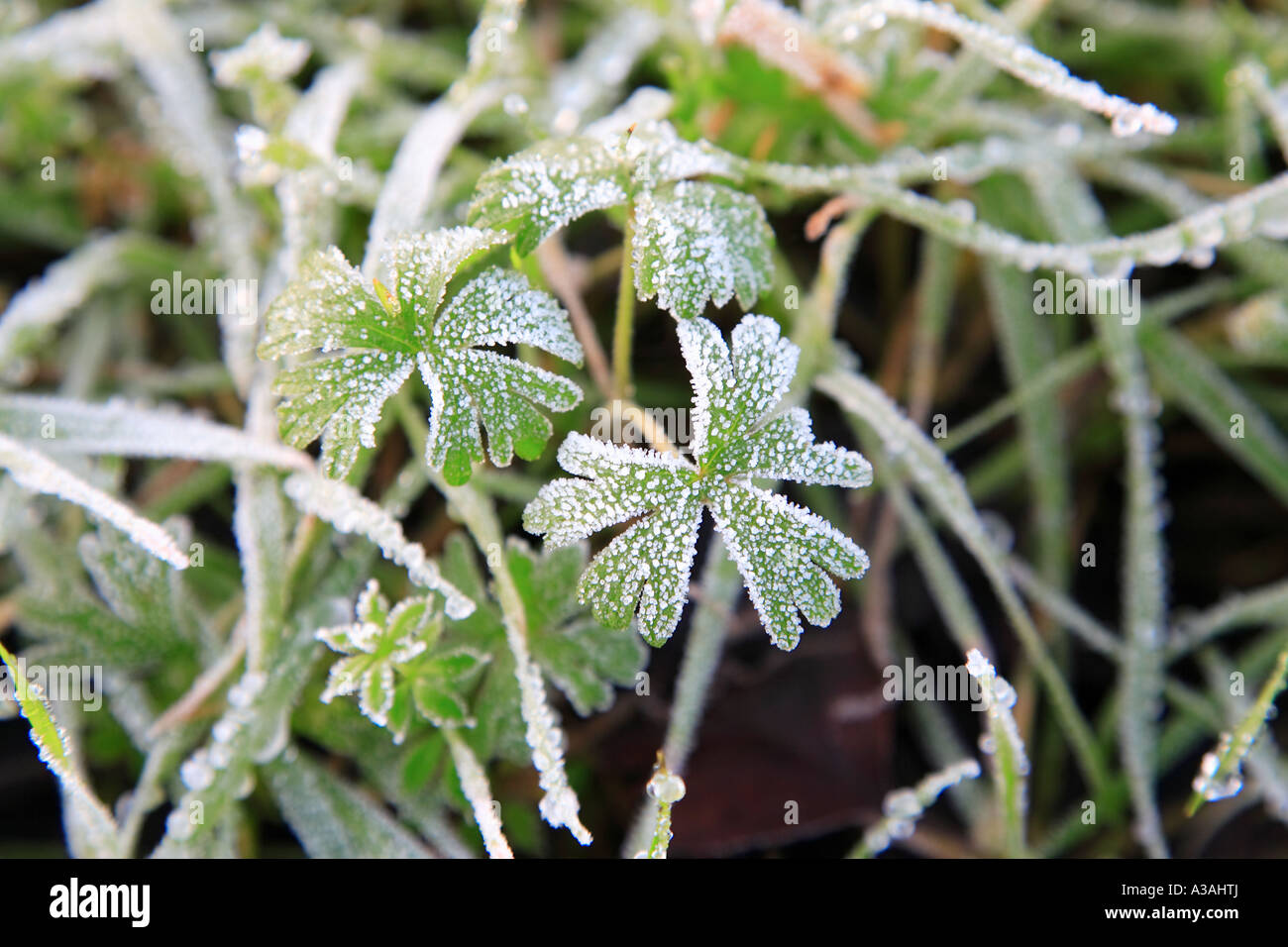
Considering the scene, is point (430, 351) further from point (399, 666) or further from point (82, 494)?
point (82, 494)

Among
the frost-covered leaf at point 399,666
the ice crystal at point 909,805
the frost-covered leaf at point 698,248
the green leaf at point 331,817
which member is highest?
the frost-covered leaf at point 698,248

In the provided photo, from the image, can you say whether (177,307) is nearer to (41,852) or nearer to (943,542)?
(41,852)

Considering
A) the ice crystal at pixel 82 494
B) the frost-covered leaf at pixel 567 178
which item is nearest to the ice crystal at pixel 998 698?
the frost-covered leaf at pixel 567 178

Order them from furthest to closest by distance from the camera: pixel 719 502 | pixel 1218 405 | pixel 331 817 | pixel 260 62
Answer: pixel 1218 405 → pixel 260 62 → pixel 331 817 → pixel 719 502

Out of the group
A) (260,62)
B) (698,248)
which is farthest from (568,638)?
(260,62)

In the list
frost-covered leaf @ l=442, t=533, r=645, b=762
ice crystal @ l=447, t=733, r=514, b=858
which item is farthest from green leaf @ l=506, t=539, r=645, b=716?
ice crystal @ l=447, t=733, r=514, b=858

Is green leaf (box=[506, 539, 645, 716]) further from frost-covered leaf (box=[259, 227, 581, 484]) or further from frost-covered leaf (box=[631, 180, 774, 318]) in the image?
frost-covered leaf (box=[631, 180, 774, 318])

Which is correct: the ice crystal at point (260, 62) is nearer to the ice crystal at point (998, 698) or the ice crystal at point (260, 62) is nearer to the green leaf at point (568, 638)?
the green leaf at point (568, 638)
